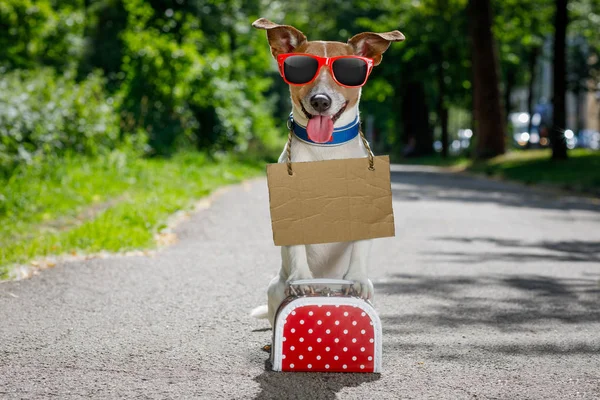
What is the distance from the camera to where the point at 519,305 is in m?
5.99

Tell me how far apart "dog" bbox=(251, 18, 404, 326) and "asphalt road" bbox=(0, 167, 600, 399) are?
474 millimetres

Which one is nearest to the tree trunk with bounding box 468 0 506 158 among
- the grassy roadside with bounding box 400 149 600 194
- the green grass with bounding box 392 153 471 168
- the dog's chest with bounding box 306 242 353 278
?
the grassy roadside with bounding box 400 149 600 194

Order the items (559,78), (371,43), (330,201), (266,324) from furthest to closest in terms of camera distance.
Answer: (559,78) < (266,324) < (371,43) < (330,201)

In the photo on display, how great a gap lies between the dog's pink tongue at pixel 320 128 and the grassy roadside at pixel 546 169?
1362 centimetres

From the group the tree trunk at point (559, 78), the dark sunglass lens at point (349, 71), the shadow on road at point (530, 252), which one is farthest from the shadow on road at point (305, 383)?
the tree trunk at point (559, 78)

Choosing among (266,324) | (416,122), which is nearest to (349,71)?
(266,324)

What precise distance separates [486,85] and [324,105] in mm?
25460

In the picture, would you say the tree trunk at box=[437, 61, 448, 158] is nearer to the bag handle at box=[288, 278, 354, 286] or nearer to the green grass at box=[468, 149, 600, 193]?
the green grass at box=[468, 149, 600, 193]

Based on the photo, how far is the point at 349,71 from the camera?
4074 millimetres

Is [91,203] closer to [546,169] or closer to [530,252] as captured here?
[530,252]

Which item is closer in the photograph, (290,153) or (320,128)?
(320,128)

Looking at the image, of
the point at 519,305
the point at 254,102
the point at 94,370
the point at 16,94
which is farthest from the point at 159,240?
the point at 254,102

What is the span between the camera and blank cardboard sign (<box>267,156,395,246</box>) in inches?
159

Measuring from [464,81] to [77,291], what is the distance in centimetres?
3537
